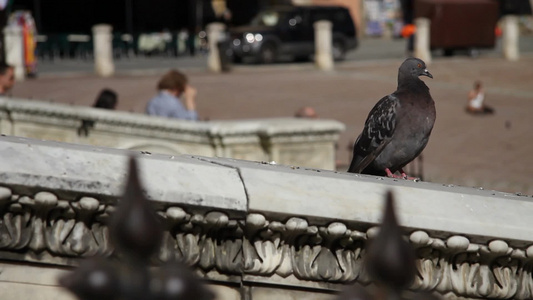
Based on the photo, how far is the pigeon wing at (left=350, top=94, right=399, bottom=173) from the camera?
14.9 feet

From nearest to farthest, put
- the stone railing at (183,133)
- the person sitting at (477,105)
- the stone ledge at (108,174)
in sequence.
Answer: the stone ledge at (108,174), the stone railing at (183,133), the person sitting at (477,105)

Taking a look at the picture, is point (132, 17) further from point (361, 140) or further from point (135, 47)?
point (361, 140)

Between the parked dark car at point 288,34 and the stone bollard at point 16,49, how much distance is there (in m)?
7.74

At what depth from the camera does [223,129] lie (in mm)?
9445

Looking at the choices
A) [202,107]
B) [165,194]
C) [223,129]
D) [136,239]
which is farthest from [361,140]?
[202,107]

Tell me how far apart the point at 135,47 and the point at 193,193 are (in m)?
33.4

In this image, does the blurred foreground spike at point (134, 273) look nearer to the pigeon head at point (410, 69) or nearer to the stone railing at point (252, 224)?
the stone railing at point (252, 224)

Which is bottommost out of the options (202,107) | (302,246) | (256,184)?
(202,107)

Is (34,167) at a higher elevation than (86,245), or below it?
higher

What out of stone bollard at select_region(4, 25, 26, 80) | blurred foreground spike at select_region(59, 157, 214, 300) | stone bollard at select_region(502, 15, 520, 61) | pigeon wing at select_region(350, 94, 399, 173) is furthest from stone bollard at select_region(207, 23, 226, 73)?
blurred foreground spike at select_region(59, 157, 214, 300)

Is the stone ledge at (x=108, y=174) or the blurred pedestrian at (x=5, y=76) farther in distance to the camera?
the blurred pedestrian at (x=5, y=76)

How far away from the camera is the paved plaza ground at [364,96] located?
1764cm

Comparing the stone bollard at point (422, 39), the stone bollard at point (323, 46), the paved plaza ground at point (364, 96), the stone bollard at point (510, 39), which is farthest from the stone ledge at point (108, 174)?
the stone bollard at point (510, 39)

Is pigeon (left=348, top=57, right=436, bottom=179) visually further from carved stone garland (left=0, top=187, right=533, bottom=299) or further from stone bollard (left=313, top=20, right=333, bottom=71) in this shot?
stone bollard (left=313, top=20, right=333, bottom=71)
